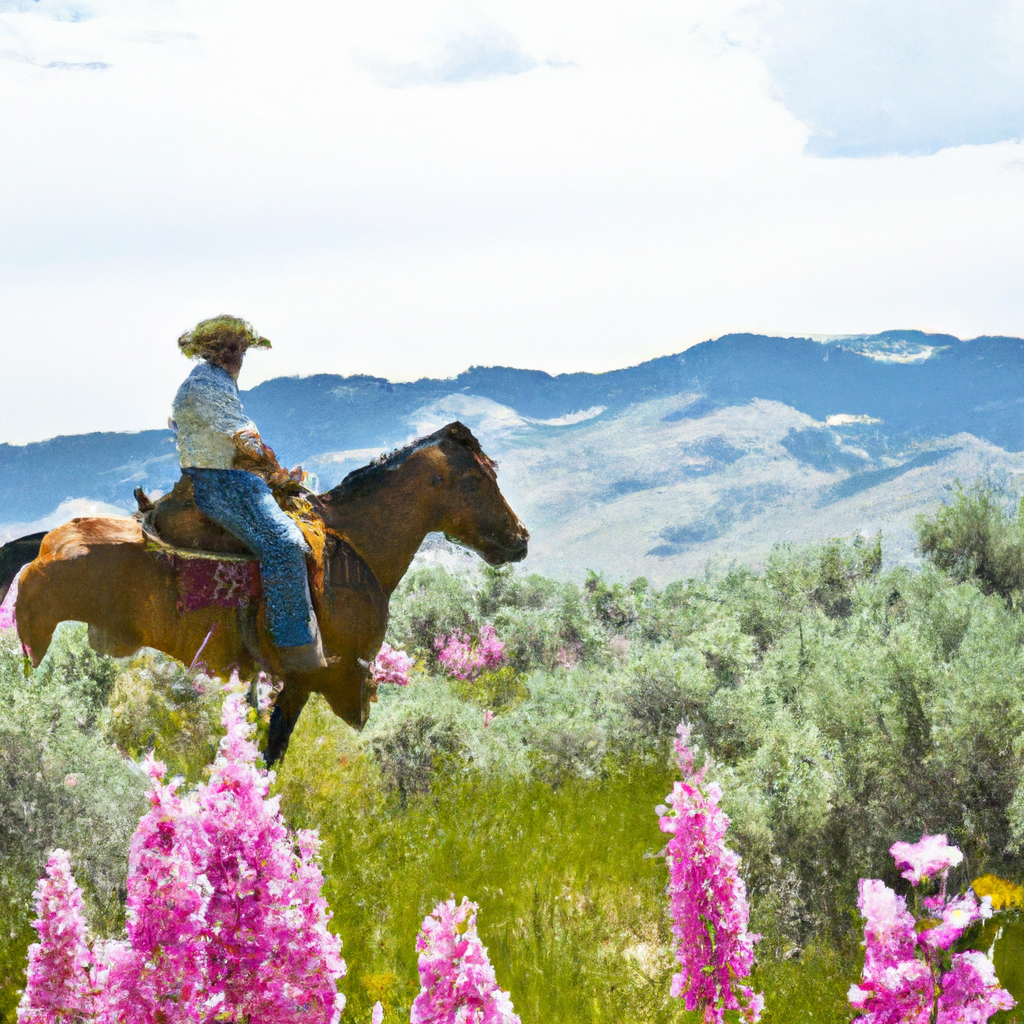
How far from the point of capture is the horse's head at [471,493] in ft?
17.6

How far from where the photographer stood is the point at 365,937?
4.08 m

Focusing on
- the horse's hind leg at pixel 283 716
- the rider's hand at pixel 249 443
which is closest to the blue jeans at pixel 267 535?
the rider's hand at pixel 249 443

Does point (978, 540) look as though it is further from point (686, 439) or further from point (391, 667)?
point (686, 439)

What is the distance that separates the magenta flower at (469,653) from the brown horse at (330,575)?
524cm

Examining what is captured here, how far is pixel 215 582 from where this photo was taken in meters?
4.75

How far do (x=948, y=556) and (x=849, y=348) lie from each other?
47.8m

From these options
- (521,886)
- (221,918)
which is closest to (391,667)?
(521,886)

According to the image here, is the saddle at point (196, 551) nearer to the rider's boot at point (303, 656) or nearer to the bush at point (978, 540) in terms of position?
the rider's boot at point (303, 656)

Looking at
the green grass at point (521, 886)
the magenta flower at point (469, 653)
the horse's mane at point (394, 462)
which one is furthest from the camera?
the magenta flower at point (469, 653)

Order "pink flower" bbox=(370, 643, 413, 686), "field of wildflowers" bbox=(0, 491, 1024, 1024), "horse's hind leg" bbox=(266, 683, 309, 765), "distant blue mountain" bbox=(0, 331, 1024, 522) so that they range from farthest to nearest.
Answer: "distant blue mountain" bbox=(0, 331, 1024, 522) → "pink flower" bbox=(370, 643, 413, 686) → "horse's hind leg" bbox=(266, 683, 309, 765) → "field of wildflowers" bbox=(0, 491, 1024, 1024)

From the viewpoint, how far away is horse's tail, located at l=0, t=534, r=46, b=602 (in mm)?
4746

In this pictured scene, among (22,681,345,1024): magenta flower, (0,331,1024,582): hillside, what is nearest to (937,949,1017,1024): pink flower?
(22,681,345,1024): magenta flower

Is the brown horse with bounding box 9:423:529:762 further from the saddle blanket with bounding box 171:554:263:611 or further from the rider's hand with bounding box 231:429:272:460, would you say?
the rider's hand with bounding box 231:429:272:460

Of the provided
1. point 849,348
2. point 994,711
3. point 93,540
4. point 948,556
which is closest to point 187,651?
point 93,540
